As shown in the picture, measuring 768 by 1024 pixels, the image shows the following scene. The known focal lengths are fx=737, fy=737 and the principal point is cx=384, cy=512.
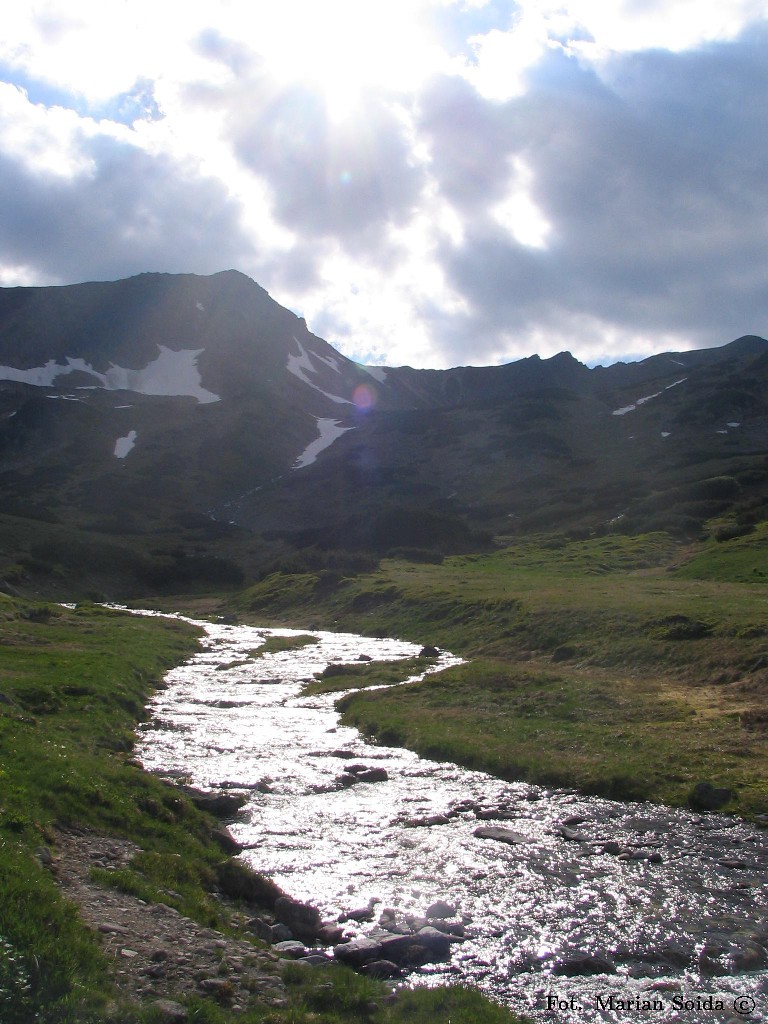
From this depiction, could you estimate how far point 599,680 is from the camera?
3978cm

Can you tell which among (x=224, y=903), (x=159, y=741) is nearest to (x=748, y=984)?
(x=224, y=903)

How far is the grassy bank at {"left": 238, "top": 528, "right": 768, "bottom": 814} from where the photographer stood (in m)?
26.4

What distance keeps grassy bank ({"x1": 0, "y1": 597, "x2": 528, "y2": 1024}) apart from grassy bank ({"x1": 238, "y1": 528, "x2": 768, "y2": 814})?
12.6 metres

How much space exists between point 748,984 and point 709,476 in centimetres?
13920

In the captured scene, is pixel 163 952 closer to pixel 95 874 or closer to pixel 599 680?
pixel 95 874

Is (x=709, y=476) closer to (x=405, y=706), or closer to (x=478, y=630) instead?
(x=478, y=630)

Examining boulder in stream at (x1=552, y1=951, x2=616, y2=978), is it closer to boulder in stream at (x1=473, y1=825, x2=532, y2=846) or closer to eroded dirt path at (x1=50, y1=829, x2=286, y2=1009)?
eroded dirt path at (x1=50, y1=829, x2=286, y2=1009)

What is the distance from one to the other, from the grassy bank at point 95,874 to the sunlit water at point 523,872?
1513 mm

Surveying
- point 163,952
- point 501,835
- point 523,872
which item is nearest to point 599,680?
point 501,835

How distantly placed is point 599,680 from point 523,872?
22923mm

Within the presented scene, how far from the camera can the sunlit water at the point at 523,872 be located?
13.5 metres

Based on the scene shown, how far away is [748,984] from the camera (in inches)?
529

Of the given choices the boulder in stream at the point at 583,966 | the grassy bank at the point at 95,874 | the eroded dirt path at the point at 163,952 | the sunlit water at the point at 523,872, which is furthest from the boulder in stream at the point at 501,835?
the eroded dirt path at the point at 163,952

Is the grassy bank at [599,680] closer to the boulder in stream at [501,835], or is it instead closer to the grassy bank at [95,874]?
the boulder in stream at [501,835]
